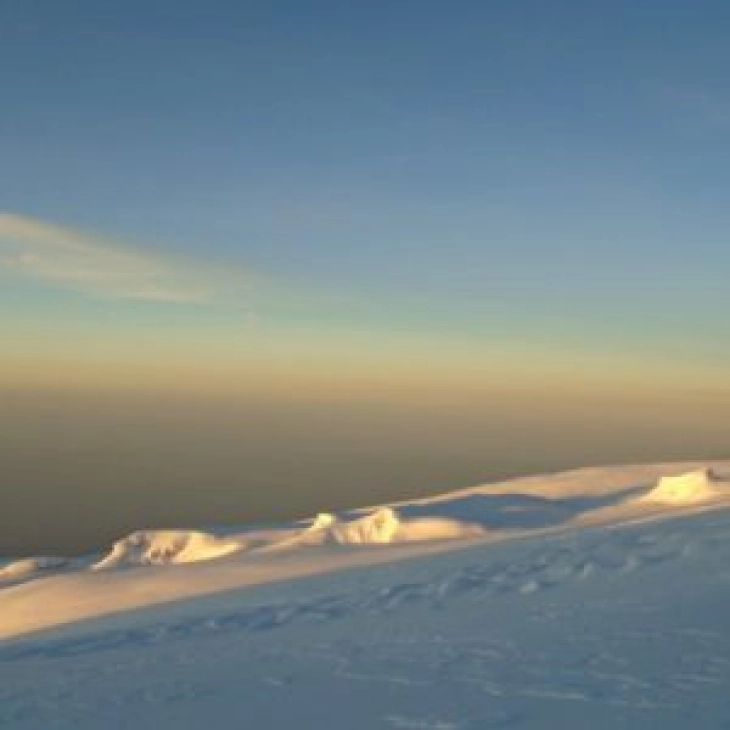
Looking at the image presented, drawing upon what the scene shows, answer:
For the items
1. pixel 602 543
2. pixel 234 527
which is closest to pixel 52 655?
pixel 602 543

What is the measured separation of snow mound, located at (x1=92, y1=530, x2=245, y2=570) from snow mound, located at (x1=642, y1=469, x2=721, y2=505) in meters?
31.4

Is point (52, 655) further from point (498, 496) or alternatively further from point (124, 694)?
point (498, 496)

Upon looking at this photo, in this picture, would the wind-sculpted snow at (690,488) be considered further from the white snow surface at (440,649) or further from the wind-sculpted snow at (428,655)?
the wind-sculpted snow at (428,655)

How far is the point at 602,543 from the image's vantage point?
1681 cm

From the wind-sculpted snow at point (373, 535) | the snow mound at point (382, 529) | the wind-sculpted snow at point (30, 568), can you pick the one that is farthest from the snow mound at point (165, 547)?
the snow mound at point (382, 529)

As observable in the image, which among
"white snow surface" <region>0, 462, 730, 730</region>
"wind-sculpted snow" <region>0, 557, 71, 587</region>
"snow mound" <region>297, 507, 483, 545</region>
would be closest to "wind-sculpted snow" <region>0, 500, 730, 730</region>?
"white snow surface" <region>0, 462, 730, 730</region>

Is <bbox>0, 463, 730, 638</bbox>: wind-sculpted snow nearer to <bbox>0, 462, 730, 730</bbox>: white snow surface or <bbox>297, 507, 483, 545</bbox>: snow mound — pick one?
<bbox>297, 507, 483, 545</bbox>: snow mound

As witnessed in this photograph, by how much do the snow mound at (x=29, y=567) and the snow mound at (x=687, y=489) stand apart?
60541mm

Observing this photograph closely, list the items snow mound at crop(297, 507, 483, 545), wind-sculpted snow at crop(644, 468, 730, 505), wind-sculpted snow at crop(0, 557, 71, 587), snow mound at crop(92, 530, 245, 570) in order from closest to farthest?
wind-sculpted snow at crop(644, 468, 730, 505)
snow mound at crop(297, 507, 483, 545)
snow mound at crop(92, 530, 245, 570)
wind-sculpted snow at crop(0, 557, 71, 587)

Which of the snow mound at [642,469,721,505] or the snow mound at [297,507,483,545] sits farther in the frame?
the snow mound at [297,507,483,545]

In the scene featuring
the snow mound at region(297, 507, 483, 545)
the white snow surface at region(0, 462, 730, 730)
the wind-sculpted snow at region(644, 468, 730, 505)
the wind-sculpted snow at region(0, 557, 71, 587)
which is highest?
the white snow surface at region(0, 462, 730, 730)

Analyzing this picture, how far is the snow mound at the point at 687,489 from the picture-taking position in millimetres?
33681

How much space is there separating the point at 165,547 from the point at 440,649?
73787 mm

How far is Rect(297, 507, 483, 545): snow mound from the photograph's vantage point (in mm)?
45562
